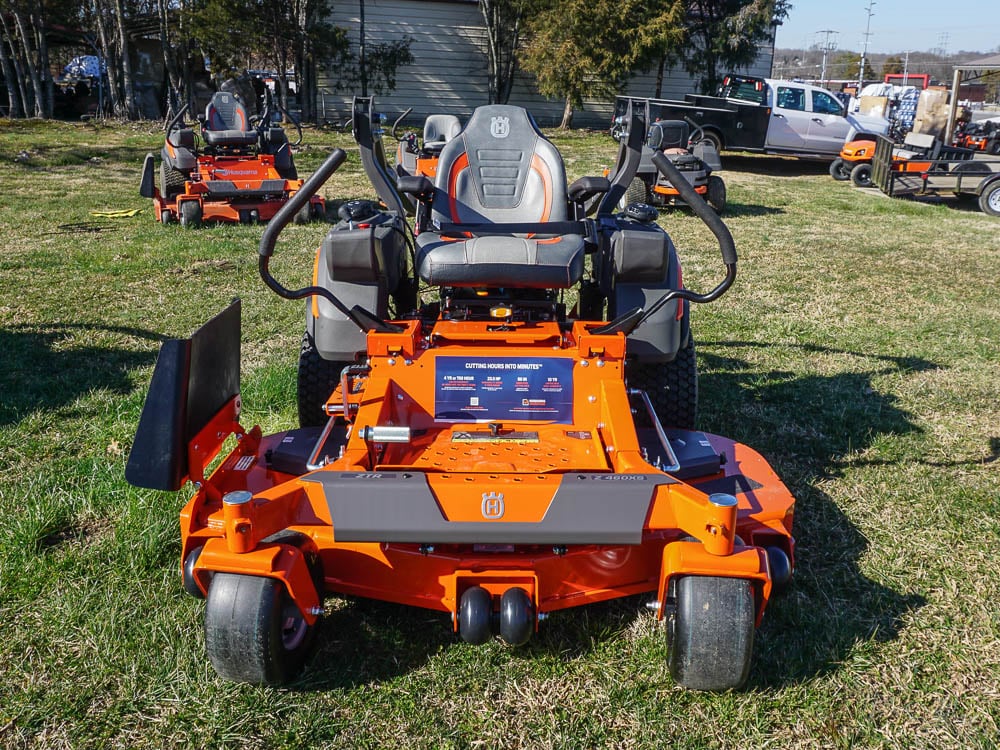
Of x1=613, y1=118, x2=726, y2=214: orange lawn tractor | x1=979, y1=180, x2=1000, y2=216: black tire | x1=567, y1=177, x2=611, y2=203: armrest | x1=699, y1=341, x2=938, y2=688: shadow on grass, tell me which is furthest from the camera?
x1=979, y1=180, x2=1000, y2=216: black tire

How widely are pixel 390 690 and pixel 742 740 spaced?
1.02 m

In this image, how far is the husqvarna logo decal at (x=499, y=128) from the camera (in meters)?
4.38

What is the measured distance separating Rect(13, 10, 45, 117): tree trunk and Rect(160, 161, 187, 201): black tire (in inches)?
495

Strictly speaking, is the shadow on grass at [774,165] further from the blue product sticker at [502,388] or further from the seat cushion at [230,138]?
the blue product sticker at [502,388]

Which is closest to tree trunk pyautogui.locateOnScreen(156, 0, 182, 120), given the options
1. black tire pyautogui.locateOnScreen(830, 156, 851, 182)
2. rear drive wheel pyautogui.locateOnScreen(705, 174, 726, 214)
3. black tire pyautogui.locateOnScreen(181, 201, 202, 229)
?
black tire pyautogui.locateOnScreen(181, 201, 202, 229)

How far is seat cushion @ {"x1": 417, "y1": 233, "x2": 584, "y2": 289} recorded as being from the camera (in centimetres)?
344

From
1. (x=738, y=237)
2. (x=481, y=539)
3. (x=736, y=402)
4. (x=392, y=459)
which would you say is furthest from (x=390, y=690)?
(x=738, y=237)

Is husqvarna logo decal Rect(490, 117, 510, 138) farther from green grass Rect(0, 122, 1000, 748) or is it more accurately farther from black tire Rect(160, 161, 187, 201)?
black tire Rect(160, 161, 187, 201)

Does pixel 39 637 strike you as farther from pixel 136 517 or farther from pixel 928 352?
pixel 928 352

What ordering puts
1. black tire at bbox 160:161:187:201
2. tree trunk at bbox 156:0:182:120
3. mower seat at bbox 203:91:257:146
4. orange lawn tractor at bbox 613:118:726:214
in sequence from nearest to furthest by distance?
black tire at bbox 160:161:187:201 → mower seat at bbox 203:91:257:146 → orange lawn tractor at bbox 613:118:726:214 → tree trunk at bbox 156:0:182:120

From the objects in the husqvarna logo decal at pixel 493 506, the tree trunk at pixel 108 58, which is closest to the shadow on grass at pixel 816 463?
the husqvarna logo decal at pixel 493 506

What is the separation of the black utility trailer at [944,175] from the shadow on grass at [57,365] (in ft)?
36.8

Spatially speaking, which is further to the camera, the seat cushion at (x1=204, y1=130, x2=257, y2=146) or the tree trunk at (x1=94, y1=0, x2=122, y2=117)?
the tree trunk at (x1=94, y1=0, x2=122, y2=117)

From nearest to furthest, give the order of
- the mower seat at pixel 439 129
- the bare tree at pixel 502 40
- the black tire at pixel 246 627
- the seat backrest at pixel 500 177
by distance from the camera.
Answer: the black tire at pixel 246 627, the seat backrest at pixel 500 177, the mower seat at pixel 439 129, the bare tree at pixel 502 40
